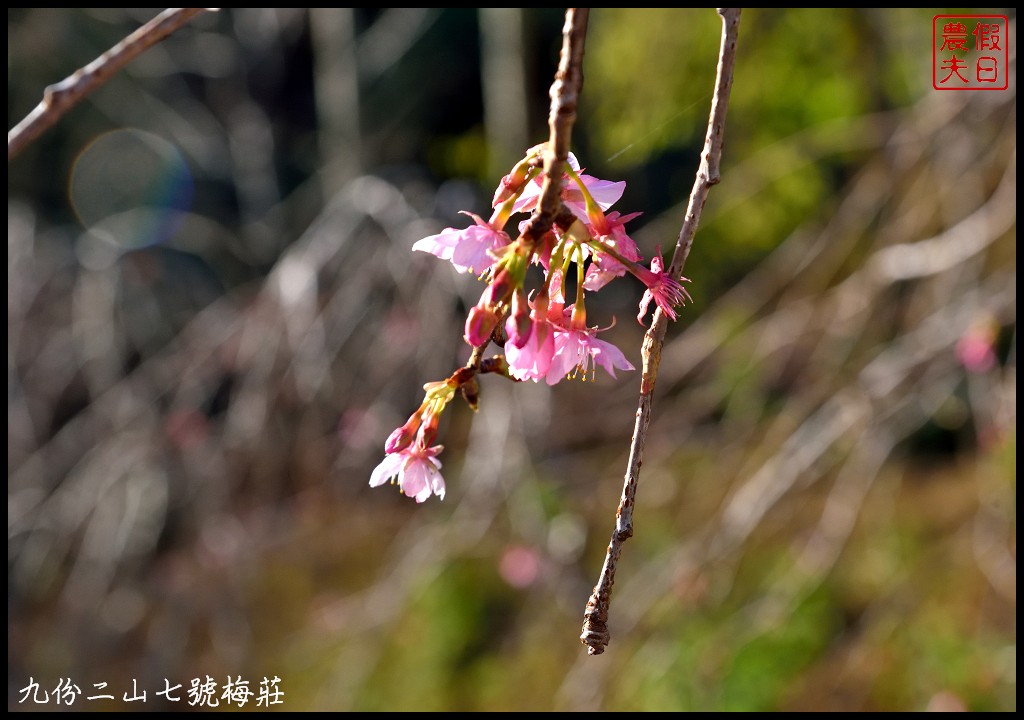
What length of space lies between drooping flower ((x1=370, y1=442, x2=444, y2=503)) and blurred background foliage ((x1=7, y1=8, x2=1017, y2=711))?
3.76ft

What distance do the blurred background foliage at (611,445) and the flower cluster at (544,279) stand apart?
1.16m

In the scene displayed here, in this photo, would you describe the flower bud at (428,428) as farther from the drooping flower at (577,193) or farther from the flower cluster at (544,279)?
the drooping flower at (577,193)

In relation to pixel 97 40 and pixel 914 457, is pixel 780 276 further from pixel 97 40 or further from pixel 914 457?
pixel 97 40

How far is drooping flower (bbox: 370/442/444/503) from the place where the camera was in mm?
580

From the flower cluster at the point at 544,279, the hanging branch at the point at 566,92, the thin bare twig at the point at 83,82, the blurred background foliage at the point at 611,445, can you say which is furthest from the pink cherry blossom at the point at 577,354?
the blurred background foliage at the point at 611,445

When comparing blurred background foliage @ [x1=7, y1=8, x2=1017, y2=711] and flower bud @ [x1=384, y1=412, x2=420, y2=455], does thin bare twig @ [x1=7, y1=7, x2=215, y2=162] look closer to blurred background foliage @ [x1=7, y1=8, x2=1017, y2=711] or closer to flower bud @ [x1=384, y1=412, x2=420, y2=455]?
flower bud @ [x1=384, y1=412, x2=420, y2=455]

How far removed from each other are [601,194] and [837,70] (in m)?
2.42

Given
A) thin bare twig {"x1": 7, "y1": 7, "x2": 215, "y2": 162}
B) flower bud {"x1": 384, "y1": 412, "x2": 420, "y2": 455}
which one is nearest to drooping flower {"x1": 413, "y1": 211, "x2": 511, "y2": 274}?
flower bud {"x1": 384, "y1": 412, "x2": 420, "y2": 455}

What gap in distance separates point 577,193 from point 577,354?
10cm

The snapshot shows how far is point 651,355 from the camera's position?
0.49 m

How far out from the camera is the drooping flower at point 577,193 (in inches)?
19.6

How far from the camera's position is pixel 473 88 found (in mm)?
6336

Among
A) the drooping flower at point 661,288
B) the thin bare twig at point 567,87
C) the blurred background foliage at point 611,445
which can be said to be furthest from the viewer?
the blurred background foliage at point 611,445

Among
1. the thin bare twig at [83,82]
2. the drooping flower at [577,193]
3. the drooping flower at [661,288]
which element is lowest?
the drooping flower at [661,288]
